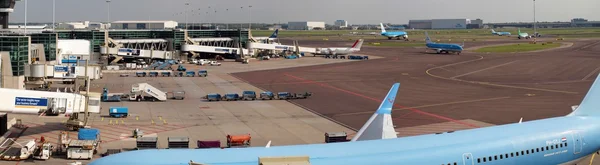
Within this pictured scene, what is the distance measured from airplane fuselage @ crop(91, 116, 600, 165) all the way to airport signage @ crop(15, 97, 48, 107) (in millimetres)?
30515

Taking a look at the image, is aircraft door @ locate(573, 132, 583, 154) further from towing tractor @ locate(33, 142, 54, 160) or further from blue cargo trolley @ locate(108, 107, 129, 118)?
blue cargo trolley @ locate(108, 107, 129, 118)

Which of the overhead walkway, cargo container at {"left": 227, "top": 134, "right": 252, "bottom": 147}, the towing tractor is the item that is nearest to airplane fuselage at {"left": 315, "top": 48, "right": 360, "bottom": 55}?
the overhead walkway

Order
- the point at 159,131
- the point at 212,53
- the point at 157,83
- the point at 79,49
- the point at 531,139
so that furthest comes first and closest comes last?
1. the point at 212,53
2. the point at 79,49
3. the point at 157,83
4. the point at 159,131
5. the point at 531,139

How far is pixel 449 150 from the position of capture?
2892cm

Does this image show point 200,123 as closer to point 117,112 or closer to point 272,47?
point 117,112

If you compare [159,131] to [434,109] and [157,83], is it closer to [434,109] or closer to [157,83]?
[434,109]

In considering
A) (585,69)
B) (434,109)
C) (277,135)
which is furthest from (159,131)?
(585,69)

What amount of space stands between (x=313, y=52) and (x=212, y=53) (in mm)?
31094

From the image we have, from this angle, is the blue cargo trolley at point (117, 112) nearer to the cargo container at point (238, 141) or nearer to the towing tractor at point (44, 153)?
the cargo container at point (238, 141)

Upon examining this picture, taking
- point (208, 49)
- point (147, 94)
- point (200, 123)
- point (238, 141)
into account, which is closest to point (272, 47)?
point (208, 49)

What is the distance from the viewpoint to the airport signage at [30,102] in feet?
166

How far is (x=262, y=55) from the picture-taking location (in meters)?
173

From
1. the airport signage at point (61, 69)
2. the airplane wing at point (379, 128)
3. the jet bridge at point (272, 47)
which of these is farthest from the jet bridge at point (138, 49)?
the airplane wing at point (379, 128)

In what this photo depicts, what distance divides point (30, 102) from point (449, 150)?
36.5m
